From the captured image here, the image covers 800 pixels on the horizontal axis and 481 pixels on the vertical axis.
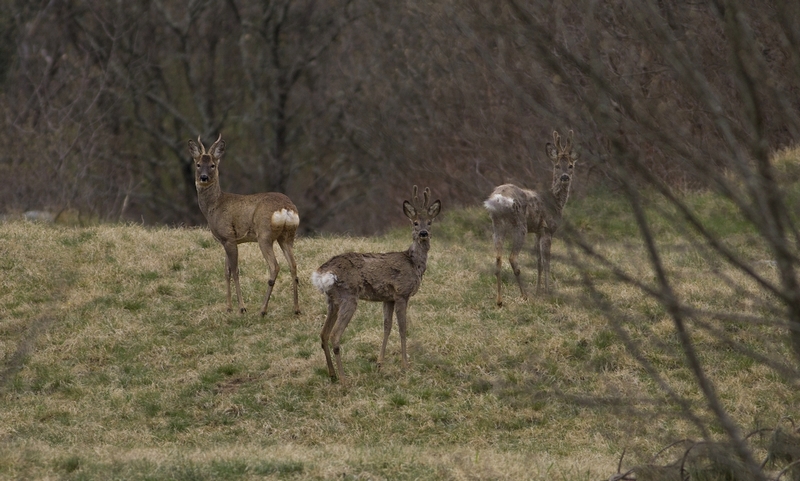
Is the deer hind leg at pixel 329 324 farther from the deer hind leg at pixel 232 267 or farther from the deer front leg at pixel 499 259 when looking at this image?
the deer front leg at pixel 499 259

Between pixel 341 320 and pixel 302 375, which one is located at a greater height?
pixel 341 320

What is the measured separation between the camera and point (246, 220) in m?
11.5

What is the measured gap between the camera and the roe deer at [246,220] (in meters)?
11.3

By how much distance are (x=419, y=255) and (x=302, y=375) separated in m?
1.59

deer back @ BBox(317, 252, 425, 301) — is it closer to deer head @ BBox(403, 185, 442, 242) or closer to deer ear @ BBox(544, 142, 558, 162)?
deer head @ BBox(403, 185, 442, 242)

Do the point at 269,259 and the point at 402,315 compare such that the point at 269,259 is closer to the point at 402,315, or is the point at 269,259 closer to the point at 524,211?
the point at 402,315

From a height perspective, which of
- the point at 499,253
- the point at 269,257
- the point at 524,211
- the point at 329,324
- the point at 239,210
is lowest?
the point at 329,324

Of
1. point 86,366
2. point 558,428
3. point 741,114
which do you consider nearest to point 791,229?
point 741,114

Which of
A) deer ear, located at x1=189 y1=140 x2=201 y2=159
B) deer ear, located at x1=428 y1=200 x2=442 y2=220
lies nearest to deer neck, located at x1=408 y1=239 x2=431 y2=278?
deer ear, located at x1=428 y1=200 x2=442 y2=220

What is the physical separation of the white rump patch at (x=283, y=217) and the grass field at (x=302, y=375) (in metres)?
1.13

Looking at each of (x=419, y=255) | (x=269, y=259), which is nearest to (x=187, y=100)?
(x=269, y=259)

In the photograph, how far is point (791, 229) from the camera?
2.48 metres

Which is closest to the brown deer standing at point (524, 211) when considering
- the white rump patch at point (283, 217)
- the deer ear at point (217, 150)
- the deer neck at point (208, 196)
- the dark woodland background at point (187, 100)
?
the white rump patch at point (283, 217)

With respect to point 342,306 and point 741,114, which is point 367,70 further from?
point 741,114
